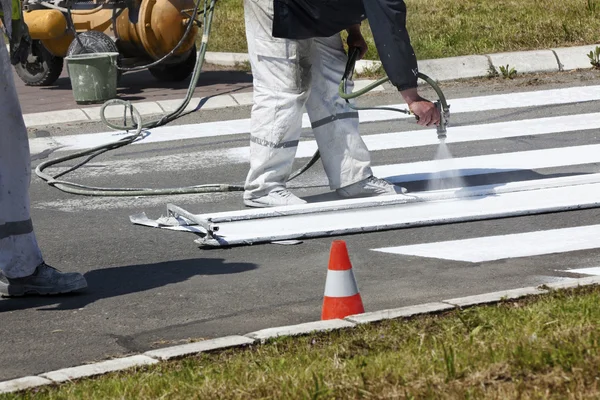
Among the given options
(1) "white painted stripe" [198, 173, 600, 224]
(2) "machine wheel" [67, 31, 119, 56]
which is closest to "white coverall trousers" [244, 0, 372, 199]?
(1) "white painted stripe" [198, 173, 600, 224]

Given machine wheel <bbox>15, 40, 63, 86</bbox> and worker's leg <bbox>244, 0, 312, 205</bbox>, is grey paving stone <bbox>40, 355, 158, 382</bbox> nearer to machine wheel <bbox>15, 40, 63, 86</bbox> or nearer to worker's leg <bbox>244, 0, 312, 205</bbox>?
worker's leg <bbox>244, 0, 312, 205</bbox>

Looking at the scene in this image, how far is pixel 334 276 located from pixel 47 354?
3.76 feet

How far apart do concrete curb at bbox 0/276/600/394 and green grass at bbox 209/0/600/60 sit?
22.8 feet

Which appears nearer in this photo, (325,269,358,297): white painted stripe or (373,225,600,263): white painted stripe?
(325,269,358,297): white painted stripe

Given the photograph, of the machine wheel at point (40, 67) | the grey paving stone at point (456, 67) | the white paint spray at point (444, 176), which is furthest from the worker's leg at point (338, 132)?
the machine wheel at point (40, 67)

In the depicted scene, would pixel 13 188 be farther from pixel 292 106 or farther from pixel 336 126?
pixel 336 126

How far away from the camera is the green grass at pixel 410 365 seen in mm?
3666

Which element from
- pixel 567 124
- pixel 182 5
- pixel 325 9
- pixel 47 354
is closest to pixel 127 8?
pixel 182 5

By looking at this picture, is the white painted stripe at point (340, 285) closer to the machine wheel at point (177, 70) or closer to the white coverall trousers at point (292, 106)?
the white coverall trousers at point (292, 106)

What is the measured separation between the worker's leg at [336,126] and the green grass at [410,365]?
2481 millimetres

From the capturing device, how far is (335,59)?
683 cm

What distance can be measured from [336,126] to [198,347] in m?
2.79

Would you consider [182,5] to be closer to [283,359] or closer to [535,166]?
[535,166]

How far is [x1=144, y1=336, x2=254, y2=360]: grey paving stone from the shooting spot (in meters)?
4.28
